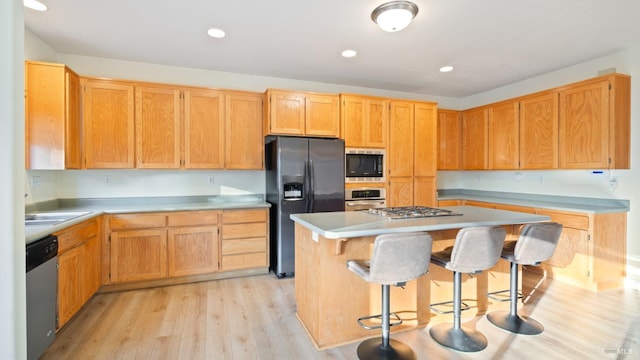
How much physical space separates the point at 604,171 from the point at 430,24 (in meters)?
2.74

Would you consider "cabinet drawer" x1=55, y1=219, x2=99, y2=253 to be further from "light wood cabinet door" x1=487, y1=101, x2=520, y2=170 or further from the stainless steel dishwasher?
"light wood cabinet door" x1=487, y1=101, x2=520, y2=170

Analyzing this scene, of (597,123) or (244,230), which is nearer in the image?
(597,123)

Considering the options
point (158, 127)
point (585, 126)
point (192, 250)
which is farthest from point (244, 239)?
point (585, 126)

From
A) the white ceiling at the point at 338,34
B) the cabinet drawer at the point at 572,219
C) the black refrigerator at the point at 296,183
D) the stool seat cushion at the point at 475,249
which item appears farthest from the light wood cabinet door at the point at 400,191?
the stool seat cushion at the point at 475,249

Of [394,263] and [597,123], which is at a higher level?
[597,123]

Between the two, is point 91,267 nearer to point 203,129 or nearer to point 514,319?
point 203,129

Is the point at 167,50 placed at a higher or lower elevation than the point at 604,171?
higher

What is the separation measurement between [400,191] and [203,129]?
2.77m

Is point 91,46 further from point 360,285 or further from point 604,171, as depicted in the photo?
point 604,171

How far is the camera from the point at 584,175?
3598mm

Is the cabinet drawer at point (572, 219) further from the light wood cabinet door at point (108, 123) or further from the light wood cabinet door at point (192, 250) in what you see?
the light wood cabinet door at point (108, 123)

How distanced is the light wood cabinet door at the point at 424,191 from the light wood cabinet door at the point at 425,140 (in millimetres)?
31

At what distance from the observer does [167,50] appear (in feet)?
10.6

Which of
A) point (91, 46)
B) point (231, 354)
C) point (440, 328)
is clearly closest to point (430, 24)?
point (440, 328)
